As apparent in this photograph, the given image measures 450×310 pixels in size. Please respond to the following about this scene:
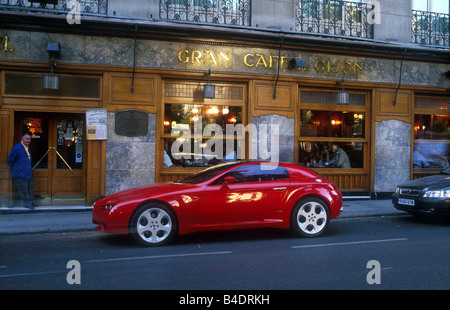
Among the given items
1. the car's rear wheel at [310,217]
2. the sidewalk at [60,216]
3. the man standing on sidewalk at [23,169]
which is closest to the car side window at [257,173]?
the car's rear wheel at [310,217]

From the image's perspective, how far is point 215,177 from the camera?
8234mm

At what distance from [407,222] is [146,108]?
7.20 metres

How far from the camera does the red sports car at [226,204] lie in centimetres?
771

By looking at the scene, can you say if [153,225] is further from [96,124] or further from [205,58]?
[205,58]

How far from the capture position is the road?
5441 millimetres

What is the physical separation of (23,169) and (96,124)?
212 centimetres

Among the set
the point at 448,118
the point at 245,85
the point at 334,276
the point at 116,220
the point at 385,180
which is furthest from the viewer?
the point at 448,118

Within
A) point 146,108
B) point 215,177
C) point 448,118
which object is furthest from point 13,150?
point 448,118

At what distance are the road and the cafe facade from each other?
3543 mm

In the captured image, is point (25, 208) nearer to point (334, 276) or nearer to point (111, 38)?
point (111, 38)

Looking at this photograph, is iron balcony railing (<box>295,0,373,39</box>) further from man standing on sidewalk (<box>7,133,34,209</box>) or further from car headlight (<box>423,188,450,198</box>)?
man standing on sidewalk (<box>7,133,34,209</box>)

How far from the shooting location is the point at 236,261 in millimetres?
6621

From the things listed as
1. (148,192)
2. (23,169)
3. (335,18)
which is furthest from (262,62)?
(23,169)

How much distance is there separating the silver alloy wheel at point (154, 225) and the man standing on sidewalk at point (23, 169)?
4996mm
